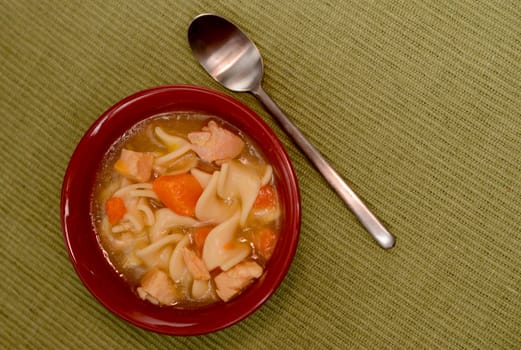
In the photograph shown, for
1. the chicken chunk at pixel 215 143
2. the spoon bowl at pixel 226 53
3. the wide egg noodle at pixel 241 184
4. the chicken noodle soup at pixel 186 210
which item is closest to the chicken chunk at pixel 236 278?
the chicken noodle soup at pixel 186 210

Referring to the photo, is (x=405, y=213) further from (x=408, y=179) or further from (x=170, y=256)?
(x=170, y=256)

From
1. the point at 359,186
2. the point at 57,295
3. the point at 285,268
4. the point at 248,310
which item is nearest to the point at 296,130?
the point at 359,186

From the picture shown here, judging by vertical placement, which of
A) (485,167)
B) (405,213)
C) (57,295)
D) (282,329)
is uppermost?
(485,167)

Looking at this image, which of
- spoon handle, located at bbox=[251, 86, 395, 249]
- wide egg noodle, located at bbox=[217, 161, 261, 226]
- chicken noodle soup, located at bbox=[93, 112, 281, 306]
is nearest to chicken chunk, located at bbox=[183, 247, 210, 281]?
chicken noodle soup, located at bbox=[93, 112, 281, 306]

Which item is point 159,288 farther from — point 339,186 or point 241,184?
point 339,186

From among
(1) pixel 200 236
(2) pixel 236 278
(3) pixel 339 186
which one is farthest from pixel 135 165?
(3) pixel 339 186

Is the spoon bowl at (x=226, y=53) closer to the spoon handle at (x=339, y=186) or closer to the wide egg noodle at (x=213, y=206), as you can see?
the spoon handle at (x=339, y=186)

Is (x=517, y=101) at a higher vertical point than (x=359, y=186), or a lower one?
higher
